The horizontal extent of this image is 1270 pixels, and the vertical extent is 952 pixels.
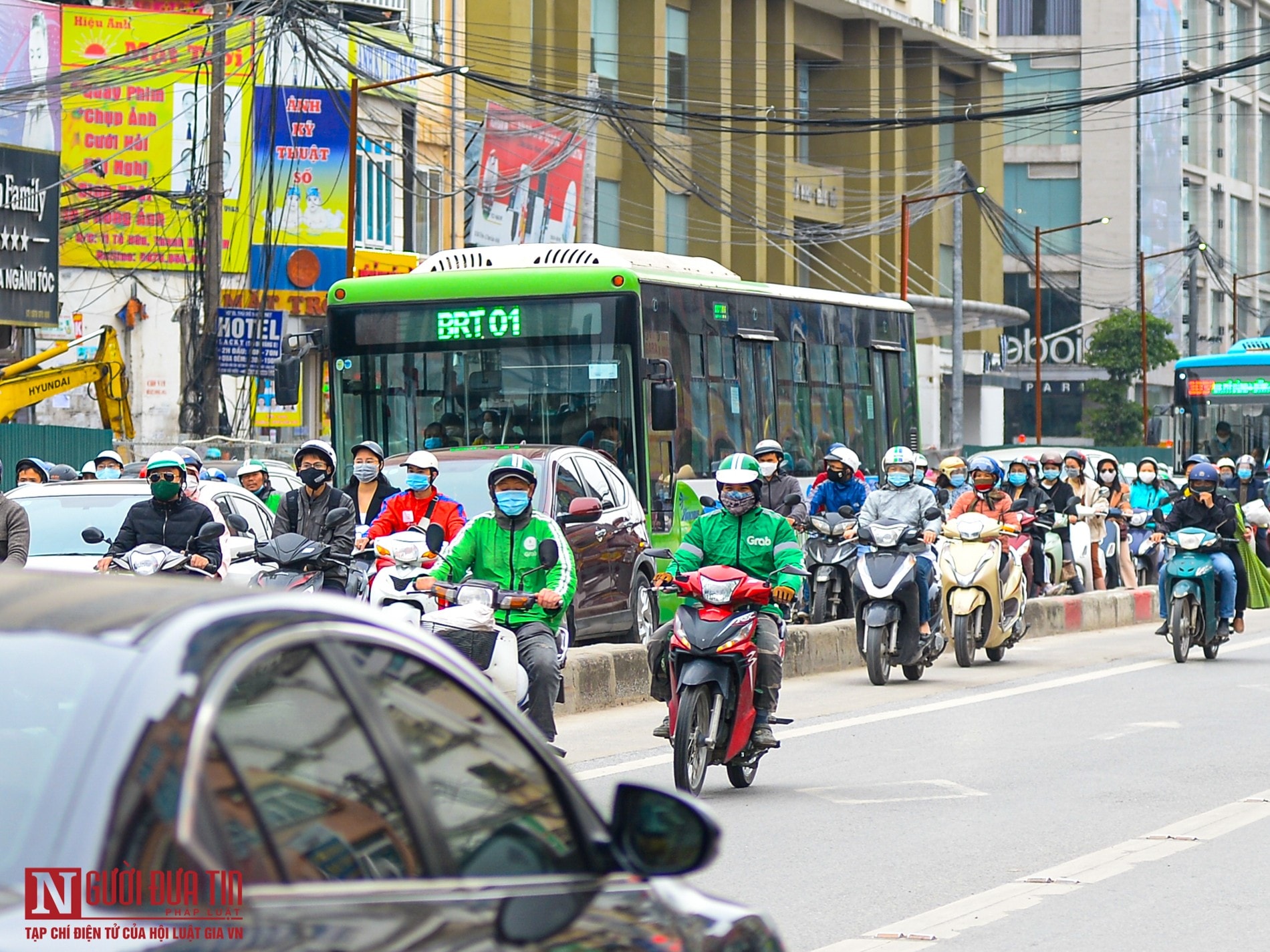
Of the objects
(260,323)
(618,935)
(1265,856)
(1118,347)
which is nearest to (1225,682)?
(1265,856)

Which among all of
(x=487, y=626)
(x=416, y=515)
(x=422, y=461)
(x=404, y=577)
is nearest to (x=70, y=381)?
(x=422, y=461)

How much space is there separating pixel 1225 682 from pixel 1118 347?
189 feet

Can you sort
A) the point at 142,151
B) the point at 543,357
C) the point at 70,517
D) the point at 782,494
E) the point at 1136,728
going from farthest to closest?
the point at 142,151
the point at 782,494
the point at 543,357
the point at 70,517
the point at 1136,728

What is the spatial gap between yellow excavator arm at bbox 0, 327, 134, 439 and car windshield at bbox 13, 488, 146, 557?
1507cm

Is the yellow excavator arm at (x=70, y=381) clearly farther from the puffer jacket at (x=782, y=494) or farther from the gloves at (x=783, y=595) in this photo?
the gloves at (x=783, y=595)

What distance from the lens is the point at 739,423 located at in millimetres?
20656

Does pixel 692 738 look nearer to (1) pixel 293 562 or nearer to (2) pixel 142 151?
(1) pixel 293 562

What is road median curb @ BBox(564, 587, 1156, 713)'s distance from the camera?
1378 centimetres

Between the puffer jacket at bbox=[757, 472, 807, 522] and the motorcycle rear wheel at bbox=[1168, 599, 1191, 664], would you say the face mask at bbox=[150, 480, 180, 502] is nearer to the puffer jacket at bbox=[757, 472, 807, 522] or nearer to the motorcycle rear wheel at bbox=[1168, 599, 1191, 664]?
the puffer jacket at bbox=[757, 472, 807, 522]

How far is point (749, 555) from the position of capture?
34.3ft

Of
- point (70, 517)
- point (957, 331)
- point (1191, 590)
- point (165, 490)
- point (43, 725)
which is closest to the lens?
point (43, 725)

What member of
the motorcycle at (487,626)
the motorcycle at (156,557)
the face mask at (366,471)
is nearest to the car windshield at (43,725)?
the motorcycle at (487,626)

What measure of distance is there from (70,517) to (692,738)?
6044 mm

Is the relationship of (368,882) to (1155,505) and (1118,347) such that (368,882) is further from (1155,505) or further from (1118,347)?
(1118,347)
